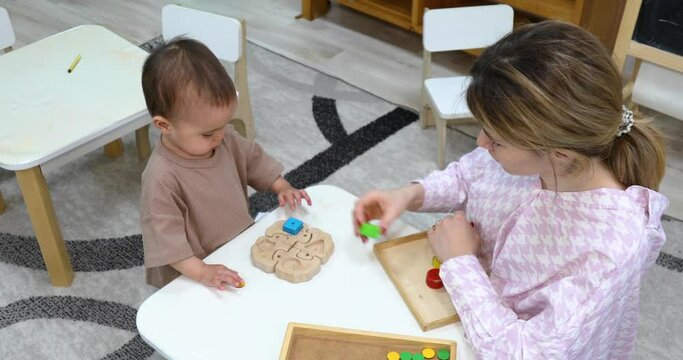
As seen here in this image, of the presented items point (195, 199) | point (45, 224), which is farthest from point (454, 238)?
point (45, 224)

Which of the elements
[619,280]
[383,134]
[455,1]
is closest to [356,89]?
[383,134]

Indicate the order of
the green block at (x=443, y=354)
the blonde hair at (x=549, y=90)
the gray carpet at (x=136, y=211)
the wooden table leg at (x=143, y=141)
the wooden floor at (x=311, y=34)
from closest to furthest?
the blonde hair at (x=549, y=90), the green block at (x=443, y=354), the gray carpet at (x=136, y=211), the wooden table leg at (x=143, y=141), the wooden floor at (x=311, y=34)

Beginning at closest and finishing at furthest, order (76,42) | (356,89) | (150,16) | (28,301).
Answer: (28,301) → (76,42) → (356,89) → (150,16)

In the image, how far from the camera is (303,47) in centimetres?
286

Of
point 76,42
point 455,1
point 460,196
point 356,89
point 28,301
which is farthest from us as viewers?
point 455,1

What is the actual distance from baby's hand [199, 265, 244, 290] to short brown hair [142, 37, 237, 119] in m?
0.28

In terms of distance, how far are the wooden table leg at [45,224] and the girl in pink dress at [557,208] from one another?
0.92 m

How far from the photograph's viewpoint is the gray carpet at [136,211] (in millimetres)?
1626

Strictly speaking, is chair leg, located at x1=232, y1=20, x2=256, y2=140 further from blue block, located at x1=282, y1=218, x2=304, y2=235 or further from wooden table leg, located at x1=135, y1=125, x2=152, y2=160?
blue block, located at x1=282, y1=218, x2=304, y2=235

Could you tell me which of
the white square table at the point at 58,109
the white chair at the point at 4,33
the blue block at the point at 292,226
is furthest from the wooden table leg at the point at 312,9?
the blue block at the point at 292,226

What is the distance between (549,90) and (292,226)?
519 millimetres

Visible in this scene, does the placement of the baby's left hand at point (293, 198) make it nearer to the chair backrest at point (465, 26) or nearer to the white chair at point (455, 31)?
the white chair at point (455, 31)

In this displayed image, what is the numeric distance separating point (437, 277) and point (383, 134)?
4.45ft

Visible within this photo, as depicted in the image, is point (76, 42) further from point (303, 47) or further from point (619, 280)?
point (619, 280)
